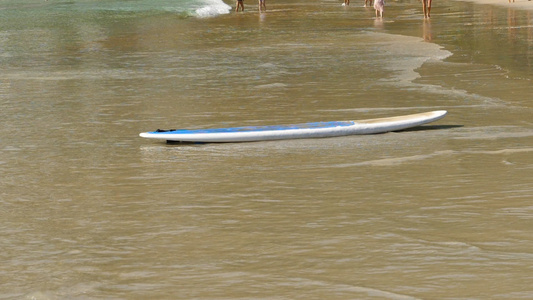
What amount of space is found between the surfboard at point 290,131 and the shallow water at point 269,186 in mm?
114

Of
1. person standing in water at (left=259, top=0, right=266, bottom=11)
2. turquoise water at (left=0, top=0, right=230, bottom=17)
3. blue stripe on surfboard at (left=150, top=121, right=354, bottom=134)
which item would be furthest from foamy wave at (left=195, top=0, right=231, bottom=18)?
blue stripe on surfboard at (left=150, top=121, right=354, bottom=134)

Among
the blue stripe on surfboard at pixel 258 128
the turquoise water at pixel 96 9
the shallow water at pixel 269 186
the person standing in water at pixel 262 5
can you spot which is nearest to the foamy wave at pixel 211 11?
the turquoise water at pixel 96 9

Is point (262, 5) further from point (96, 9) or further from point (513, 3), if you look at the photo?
point (513, 3)

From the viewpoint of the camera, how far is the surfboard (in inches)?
456

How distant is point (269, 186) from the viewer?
9.40 metres

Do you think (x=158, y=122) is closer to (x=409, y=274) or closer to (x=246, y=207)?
(x=246, y=207)

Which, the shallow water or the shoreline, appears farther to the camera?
the shoreline

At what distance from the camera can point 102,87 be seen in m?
18.3

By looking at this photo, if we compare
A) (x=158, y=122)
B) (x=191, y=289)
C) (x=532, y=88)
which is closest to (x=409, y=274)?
(x=191, y=289)

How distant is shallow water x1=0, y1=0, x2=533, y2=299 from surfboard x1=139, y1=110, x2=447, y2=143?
4.5 inches

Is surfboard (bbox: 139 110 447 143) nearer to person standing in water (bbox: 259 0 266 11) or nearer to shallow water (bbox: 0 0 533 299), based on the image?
shallow water (bbox: 0 0 533 299)

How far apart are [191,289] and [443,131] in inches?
257

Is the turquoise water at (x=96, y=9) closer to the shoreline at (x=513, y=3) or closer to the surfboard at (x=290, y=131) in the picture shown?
the shoreline at (x=513, y=3)

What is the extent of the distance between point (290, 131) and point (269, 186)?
2426 millimetres
